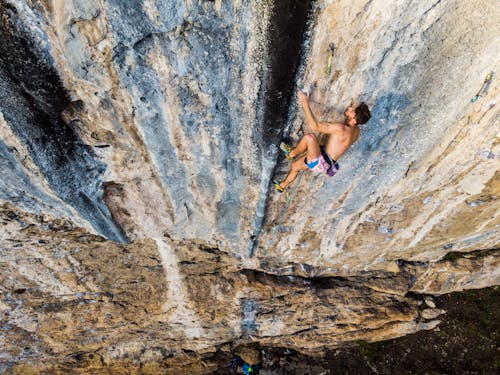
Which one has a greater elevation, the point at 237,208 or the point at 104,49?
the point at 237,208

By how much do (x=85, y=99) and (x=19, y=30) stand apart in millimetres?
537

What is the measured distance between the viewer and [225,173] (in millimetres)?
3049

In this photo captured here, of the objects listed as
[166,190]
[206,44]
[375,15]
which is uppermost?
[166,190]

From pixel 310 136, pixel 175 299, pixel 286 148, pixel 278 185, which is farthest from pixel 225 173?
pixel 175 299

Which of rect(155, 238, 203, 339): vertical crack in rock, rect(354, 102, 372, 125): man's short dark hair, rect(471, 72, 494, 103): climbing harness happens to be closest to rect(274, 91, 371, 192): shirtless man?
rect(354, 102, 372, 125): man's short dark hair

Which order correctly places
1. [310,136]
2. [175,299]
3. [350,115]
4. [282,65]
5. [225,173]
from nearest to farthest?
[282,65], [350,115], [310,136], [225,173], [175,299]

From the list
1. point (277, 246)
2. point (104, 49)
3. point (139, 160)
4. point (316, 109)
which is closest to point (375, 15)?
point (316, 109)

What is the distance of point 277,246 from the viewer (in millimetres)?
4457

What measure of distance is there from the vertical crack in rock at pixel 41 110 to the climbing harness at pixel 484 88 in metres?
2.81

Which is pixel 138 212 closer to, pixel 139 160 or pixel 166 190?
pixel 166 190

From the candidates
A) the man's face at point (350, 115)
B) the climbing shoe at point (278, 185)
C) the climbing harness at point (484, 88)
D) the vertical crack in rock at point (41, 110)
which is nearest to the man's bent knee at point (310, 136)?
the man's face at point (350, 115)

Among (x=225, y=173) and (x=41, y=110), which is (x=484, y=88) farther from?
(x=41, y=110)

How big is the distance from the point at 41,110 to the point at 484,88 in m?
3.08

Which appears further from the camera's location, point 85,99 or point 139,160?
point 139,160
